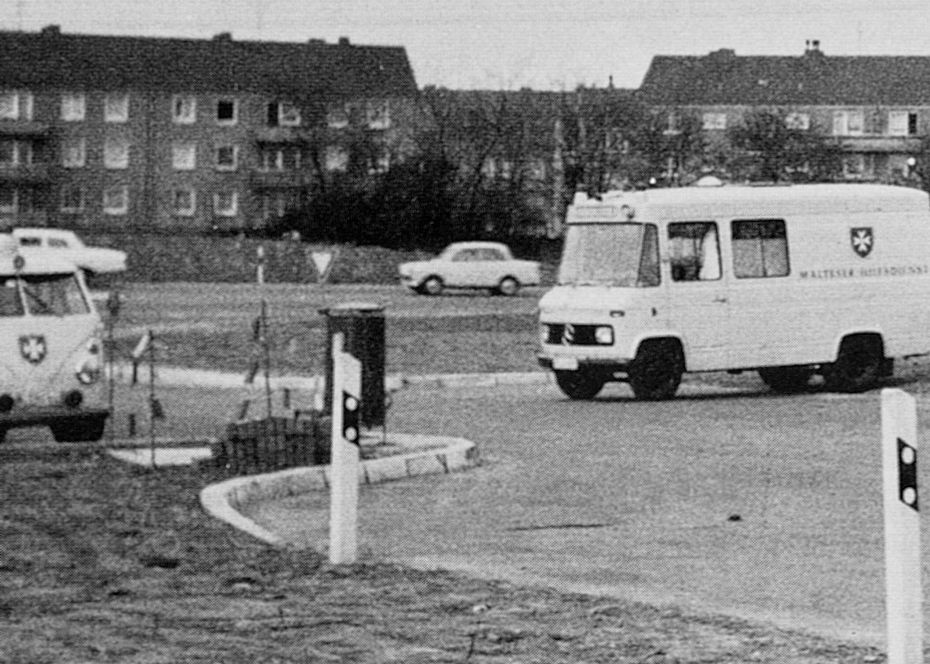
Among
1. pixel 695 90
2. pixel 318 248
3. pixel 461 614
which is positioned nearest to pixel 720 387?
pixel 461 614

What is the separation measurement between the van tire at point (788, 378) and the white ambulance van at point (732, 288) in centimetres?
4

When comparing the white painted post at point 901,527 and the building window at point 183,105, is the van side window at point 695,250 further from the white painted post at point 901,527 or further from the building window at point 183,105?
the building window at point 183,105

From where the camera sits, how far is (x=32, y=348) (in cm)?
2105

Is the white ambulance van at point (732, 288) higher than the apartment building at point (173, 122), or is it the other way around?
the apartment building at point (173, 122)

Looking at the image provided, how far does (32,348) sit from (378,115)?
10036 cm

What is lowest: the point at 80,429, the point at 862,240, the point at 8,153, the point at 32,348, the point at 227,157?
the point at 80,429


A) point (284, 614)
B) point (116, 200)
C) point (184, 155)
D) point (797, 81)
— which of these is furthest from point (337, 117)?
point (284, 614)

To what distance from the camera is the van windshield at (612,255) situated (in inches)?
1047

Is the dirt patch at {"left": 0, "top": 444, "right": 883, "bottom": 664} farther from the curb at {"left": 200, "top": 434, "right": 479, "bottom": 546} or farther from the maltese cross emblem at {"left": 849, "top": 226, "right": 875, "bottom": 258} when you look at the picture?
the maltese cross emblem at {"left": 849, "top": 226, "right": 875, "bottom": 258}

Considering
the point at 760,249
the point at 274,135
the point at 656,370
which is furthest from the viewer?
the point at 274,135

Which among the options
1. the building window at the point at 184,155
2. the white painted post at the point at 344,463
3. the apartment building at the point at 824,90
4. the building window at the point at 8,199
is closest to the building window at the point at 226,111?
the building window at the point at 184,155

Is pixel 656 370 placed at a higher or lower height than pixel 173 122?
lower

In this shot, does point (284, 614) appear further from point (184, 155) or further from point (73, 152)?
point (184, 155)

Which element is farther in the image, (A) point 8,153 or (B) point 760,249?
(A) point 8,153
